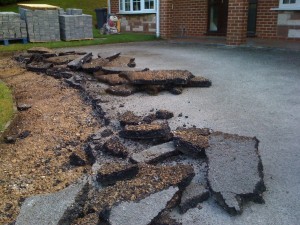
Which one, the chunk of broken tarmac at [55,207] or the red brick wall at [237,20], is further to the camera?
the red brick wall at [237,20]

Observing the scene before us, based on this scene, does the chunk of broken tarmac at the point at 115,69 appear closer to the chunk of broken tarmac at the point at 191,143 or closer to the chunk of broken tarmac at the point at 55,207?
the chunk of broken tarmac at the point at 191,143

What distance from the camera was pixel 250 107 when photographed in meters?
4.86

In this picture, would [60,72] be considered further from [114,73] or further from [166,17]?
[166,17]

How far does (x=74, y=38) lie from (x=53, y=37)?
0.83m

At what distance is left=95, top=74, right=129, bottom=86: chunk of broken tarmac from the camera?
585cm

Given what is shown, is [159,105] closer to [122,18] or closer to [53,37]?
[53,37]

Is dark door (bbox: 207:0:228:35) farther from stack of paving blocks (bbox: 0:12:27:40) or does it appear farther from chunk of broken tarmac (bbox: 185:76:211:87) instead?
Result: chunk of broken tarmac (bbox: 185:76:211:87)

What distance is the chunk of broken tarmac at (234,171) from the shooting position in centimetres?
256

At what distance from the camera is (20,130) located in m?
4.54

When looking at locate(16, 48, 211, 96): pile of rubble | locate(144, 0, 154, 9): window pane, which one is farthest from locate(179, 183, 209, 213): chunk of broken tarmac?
locate(144, 0, 154, 9): window pane

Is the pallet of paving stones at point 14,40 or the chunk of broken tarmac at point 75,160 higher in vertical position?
the pallet of paving stones at point 14,40

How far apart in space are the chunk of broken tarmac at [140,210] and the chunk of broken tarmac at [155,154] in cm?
68

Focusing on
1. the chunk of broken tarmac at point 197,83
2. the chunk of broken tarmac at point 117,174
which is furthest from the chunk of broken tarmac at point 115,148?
the chunk of broken tarmac at point 197,83

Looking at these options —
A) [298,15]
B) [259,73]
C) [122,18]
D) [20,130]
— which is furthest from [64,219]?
[122,18]
